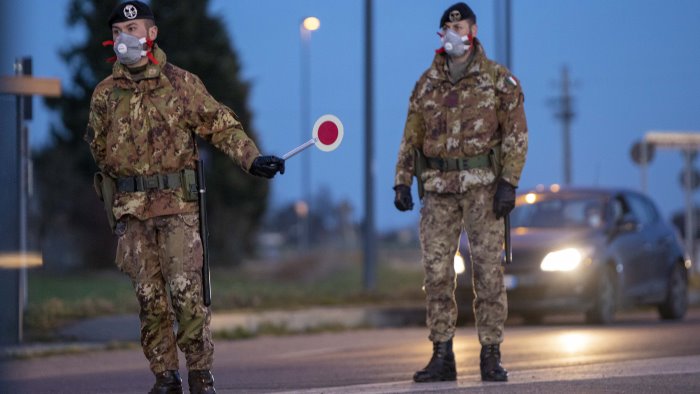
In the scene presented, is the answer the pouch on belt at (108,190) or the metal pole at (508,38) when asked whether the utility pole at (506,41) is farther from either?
the pouch on belt at (108,190)

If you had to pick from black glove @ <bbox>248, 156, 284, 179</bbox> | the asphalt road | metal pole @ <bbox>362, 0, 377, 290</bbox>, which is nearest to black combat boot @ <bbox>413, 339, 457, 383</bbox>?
the asphalt road

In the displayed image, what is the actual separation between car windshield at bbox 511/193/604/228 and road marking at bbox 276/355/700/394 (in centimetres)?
557

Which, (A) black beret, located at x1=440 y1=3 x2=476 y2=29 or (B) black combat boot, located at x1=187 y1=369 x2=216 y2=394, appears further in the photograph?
(A) black beret, located at x1=440 y1=3 x2=476 y2=29

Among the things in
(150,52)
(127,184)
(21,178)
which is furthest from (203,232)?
(21,178)

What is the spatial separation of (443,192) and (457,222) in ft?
0.68

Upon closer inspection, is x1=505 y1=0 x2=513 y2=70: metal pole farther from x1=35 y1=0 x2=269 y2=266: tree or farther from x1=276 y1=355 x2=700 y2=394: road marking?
x1=35 y1=0 x2=269 y2=266: tree

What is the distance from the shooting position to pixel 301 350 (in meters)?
12.0

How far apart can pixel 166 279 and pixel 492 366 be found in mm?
2035

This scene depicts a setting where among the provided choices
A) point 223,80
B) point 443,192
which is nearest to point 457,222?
point 443,192

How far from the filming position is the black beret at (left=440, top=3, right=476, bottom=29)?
791 centimetres

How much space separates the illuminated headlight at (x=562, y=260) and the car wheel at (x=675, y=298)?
6.70 feet

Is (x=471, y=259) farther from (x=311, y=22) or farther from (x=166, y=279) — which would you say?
(x=311, y=22)

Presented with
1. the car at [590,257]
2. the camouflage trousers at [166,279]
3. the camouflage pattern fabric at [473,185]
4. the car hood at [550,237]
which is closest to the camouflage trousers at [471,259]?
the camouflage pattern fabric at [473,185]

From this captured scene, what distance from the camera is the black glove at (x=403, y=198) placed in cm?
810
